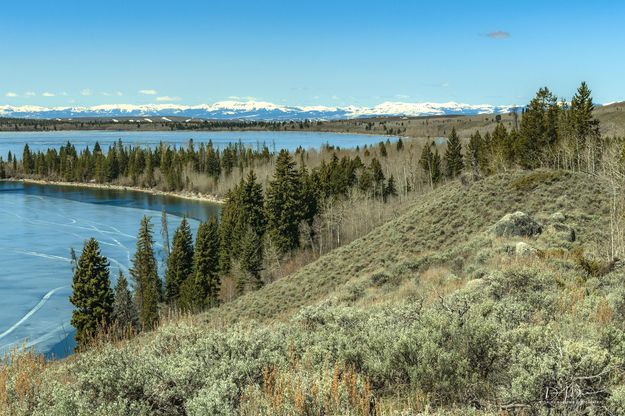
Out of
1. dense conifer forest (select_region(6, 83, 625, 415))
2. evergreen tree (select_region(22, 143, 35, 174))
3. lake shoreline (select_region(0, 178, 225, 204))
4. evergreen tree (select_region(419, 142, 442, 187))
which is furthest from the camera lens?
evergreen tree (select_region(22, 143, 35, 174))

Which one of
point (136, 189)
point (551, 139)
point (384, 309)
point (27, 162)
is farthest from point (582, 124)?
point (27, 162)

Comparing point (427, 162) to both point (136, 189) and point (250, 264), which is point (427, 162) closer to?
point (250, 264)

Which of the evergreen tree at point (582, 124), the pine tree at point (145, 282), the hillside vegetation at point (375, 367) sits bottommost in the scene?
the pine tree at point (145, 282)

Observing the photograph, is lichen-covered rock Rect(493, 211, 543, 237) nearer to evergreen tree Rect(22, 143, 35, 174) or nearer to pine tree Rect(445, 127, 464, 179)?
pine tree Rect(445, 127, 464, 179)

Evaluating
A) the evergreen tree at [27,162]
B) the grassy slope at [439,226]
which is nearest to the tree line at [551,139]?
the grassy slope at [439,226]

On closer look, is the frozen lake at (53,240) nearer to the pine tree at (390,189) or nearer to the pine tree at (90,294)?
the pine tree at (90,294)

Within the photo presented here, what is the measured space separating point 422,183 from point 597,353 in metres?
93.0

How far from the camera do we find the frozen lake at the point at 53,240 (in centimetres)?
4134

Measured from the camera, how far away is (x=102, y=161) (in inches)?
5886

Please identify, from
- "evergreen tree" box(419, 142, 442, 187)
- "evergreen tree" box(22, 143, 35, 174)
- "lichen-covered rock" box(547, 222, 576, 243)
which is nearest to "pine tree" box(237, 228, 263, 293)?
"lichen-covered rock" box(547, 222, 576, 243)

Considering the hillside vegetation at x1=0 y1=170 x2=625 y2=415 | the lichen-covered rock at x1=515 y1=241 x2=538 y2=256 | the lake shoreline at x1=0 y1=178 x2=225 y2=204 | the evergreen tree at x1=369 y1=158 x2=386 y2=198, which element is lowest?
the lake shoreline at x1=0 y1=178 x2=225 y2=204

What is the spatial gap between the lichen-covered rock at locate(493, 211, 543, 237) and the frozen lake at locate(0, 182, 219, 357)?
24.7m

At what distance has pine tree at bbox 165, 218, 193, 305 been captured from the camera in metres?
55.7

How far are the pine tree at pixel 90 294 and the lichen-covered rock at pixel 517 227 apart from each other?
30.2 metres
